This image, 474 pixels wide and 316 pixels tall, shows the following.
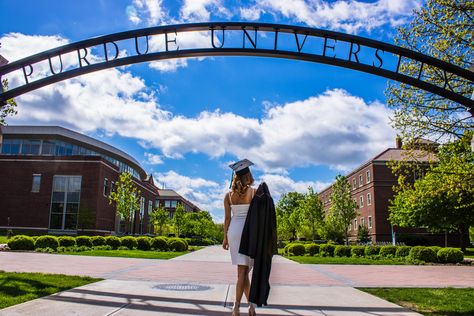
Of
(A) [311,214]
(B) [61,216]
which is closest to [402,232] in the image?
(A) [311,214]

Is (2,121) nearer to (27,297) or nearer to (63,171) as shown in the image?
(27,297)

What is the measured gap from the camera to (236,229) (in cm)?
542

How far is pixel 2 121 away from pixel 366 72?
1331cm

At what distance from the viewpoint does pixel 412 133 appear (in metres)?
14.4

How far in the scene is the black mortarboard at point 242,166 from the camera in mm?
5531

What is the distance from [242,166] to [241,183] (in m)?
0.22

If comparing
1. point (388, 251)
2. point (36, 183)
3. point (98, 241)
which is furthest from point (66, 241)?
point (36, 183)

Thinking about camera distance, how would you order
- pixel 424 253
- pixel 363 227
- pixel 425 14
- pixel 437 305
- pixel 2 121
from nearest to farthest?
pixel 437 305 → pixel 425 14 → pixel 2 121 → pixel 424 253 → pixel 363 227

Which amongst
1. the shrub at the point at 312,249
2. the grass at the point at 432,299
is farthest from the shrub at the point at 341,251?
the grass at the point at 432,299

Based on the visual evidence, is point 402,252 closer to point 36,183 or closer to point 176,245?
point 176,245

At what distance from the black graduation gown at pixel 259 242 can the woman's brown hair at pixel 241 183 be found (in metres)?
0.19

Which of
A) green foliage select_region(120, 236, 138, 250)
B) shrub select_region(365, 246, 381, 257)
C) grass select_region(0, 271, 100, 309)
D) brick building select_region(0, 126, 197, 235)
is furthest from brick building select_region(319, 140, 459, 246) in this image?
grass select_region(0, 271, 100, 309)

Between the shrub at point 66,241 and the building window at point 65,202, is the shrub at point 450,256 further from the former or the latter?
the building window at point 65,202

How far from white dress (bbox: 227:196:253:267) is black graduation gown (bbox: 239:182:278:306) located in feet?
0.38
